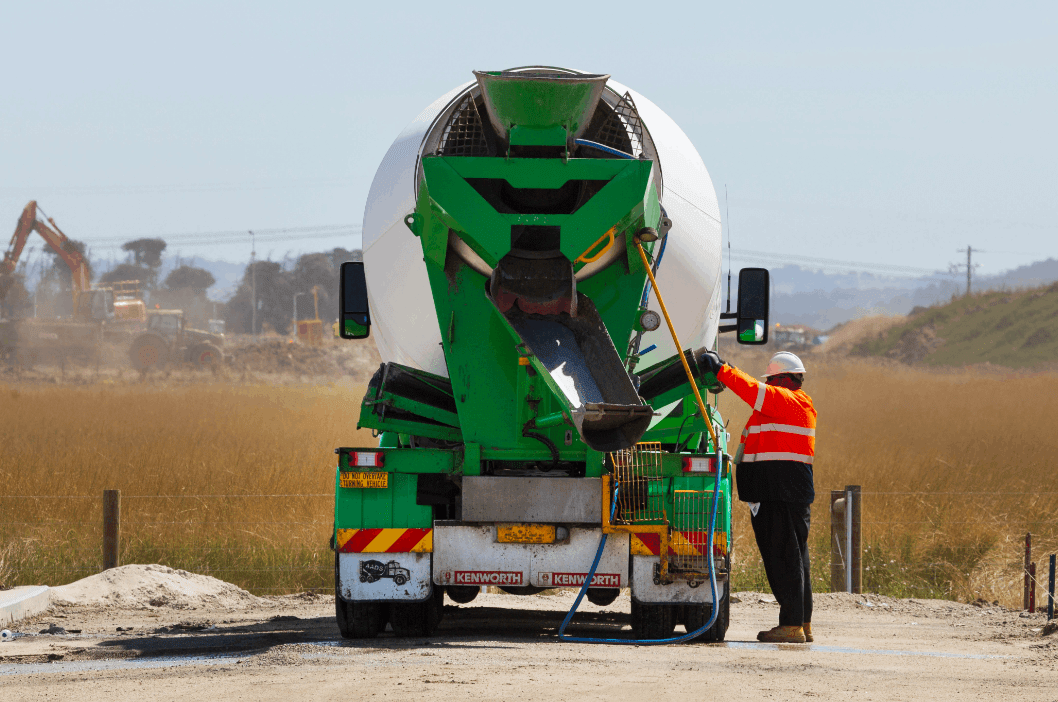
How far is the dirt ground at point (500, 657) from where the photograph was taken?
18.0ft

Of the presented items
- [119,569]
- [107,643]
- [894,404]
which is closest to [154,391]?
[894,404]

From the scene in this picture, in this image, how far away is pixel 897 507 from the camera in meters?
12.4

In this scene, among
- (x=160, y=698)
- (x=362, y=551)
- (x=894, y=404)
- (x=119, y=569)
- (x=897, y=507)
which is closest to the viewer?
(x=160, y=698)

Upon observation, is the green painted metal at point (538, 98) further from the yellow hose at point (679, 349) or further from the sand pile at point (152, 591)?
the sand pile at point (152, 591)

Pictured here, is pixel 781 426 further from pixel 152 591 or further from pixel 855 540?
pixel 152 591

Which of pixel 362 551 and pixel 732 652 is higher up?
pixel 362 551

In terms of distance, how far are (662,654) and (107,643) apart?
3260mm

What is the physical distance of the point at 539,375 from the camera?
22.2ft

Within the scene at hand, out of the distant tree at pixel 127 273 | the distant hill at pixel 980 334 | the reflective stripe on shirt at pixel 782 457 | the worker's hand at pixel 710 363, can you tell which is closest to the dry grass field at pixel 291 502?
the reflective stripe on shirt at pixel 782 457

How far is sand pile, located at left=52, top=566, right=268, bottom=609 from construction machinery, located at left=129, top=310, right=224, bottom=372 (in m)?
43.5

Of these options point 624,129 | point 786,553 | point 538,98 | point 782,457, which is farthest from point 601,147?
point 786,553

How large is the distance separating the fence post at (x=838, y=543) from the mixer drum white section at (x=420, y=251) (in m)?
3.09

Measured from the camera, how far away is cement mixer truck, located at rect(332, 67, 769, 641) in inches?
263

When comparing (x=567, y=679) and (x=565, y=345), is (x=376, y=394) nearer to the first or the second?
(x=565, y=345)
